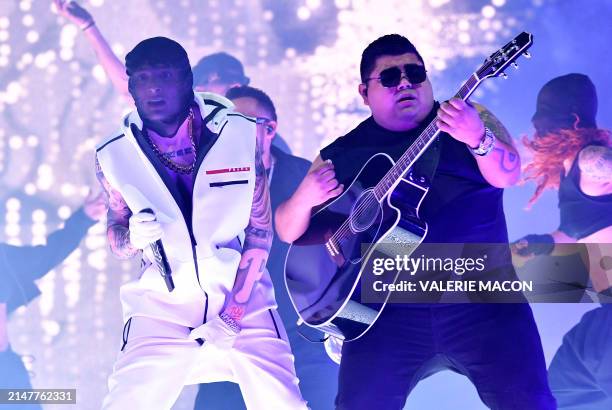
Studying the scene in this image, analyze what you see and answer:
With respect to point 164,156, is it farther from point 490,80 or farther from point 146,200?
point 490,80

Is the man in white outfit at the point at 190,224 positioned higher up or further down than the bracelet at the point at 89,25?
further down

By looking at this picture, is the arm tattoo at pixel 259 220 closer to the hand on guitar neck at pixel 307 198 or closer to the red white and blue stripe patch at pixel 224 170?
the red white and blue stripe patch at pixel 224 170

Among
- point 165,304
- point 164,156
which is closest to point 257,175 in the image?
point 164,156

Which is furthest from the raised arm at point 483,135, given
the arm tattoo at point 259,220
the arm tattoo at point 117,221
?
the arm tattoo at point 117,221

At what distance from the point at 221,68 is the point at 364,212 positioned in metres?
1.17

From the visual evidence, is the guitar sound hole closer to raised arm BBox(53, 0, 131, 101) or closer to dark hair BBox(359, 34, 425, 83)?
dark hair BBox(359, 34, 425, 83)

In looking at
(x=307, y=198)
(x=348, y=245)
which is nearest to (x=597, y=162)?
(x=348, y=245)

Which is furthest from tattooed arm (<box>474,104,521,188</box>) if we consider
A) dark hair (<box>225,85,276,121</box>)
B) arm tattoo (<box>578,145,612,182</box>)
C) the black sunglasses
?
dark hair (<box>225,85,276,121</box>)

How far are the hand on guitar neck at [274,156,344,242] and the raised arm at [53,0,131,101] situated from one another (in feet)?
3.60

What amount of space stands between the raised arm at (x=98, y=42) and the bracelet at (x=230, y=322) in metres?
1.41

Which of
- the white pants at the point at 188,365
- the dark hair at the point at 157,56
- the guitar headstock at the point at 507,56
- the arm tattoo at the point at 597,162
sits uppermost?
the dark hair at the point at 157,56

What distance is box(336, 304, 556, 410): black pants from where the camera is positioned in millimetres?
3430

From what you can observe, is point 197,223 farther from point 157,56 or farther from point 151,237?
point 157,56

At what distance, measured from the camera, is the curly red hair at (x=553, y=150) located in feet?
13.7
